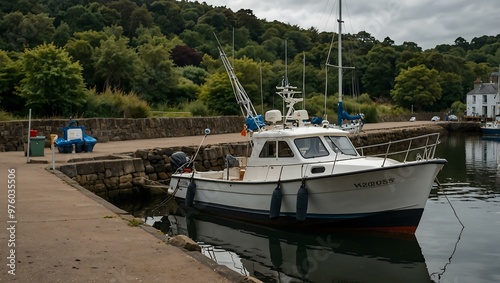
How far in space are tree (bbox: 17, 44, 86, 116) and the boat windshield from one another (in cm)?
1607

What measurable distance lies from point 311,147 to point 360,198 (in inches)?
74.8

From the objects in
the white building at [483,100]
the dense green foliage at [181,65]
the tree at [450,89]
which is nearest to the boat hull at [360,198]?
the dense green foliage at [181,65]

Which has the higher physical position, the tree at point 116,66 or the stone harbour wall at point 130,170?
the tree at point 116,66

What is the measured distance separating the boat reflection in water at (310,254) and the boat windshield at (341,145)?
209 centimetres

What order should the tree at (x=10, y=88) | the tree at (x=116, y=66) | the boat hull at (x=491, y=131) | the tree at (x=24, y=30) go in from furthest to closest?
the tree at (x=24, y=30) < the boat hull at (x=491, y=131) < the tree at (x=116, y=66) < the tree at (x=10, y=88)

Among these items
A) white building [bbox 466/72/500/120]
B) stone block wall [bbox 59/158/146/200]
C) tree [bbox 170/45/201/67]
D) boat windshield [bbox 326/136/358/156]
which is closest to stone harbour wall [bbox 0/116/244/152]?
stone block wall [bbox 59/158/146/200]

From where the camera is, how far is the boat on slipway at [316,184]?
1180 centimetres

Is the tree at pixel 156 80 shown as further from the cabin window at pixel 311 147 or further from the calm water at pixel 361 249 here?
the cabin window at pixel 311 147

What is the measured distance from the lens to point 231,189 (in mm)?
13859

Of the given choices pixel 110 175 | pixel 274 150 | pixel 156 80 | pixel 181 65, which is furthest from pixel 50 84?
pixel 181 65

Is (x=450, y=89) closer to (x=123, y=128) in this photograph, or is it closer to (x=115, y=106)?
(x=115, y=106)

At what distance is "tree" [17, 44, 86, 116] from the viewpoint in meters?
24.8

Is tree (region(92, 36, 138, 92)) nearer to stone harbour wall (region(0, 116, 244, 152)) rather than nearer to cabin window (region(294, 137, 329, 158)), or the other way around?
stone harbour wall (region(0, 116, 244, 152))

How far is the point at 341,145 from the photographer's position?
1348cm
